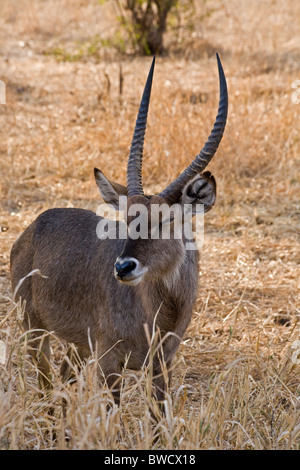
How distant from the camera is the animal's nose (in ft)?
11.2

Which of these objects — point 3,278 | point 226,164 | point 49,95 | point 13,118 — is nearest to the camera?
point 3,278

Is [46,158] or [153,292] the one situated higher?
[46,158]

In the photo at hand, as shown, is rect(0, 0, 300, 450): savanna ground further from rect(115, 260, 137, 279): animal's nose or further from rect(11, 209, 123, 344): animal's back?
rect(115, 260, 137, 279): animal's nose

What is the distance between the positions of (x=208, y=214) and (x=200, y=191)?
3.39m

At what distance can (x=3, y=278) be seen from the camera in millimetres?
5668

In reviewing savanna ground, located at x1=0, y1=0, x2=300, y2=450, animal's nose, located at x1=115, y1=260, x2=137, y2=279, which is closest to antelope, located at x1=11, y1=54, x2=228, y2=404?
animal's nose, located at x1=115, y1=260, x2=137, y2=279

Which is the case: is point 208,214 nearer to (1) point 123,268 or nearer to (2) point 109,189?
(2) point 109,189

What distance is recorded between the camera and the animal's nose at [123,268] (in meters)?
3.40

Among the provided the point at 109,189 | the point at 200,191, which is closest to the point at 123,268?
the point at 200,191

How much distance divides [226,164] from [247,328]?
2.92 meters

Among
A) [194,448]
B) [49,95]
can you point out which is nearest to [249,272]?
[194,448]

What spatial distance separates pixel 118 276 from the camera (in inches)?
134

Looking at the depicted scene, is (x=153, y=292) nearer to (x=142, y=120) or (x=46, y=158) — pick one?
(x=142, y=120)

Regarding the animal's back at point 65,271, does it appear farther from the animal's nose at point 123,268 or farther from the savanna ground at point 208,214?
the animal's nose at point 123,268
